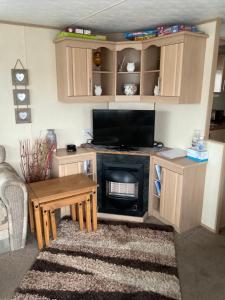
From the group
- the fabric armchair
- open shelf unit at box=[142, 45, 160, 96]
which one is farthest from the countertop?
the fabric armchair

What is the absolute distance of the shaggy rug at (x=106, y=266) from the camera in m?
2.03

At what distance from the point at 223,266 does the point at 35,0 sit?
9.40 feet

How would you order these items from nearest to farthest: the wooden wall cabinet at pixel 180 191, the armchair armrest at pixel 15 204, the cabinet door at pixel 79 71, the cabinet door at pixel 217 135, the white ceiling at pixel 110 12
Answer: the white ceiling at pixel 110 12, the armchair armrest at pixel 15 204, the wooden wall cabinet at pixel 180 191, the cabinet door at pixel 79 71, the cabinet door at pixel 217 135

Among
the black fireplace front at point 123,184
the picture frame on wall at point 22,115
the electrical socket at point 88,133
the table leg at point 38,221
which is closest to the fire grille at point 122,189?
the black fireplace front at point 123,184

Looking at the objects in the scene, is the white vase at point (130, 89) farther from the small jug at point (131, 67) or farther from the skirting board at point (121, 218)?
the skirting board at point (121, 218)

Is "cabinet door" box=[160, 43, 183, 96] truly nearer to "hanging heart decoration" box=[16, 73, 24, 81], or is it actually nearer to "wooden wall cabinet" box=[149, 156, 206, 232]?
"wooden wall cabinet" box=[149, 156, 206, 232]

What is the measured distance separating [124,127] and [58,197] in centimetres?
118

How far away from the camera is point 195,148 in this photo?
285cm

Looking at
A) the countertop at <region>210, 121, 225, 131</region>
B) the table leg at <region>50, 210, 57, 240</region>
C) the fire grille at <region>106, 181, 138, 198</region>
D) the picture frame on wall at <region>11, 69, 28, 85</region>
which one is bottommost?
the table leg at <region>50, 210, 57, 240</region>

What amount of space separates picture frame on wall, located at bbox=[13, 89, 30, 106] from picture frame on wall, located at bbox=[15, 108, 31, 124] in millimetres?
76

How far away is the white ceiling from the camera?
2.15m

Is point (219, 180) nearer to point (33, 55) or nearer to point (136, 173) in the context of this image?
point (136, 173)

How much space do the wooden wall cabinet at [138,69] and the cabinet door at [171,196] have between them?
0.84 meters

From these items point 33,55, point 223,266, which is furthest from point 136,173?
point 33,55
